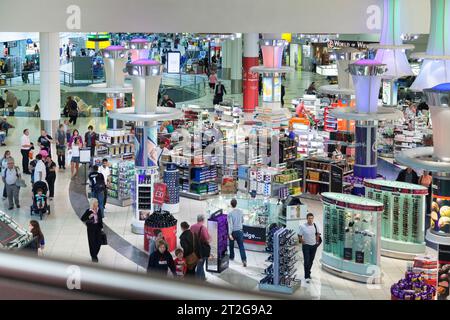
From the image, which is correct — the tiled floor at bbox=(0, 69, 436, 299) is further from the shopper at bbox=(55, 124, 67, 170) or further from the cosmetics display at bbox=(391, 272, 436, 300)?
the cosmetics display at bbox=(391, 272, 436, 300)

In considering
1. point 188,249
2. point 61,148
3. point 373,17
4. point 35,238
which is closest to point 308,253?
point 188,249

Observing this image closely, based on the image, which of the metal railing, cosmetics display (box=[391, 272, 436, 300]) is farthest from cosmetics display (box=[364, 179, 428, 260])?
the metal railing

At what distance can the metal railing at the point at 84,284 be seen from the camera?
4.09 ft

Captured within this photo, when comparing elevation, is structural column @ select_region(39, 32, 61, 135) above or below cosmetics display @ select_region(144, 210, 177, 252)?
above

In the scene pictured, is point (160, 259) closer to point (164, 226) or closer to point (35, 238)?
point (35, 238)

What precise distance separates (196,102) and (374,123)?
64.9 feet

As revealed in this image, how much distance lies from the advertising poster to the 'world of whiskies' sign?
32.6 feet

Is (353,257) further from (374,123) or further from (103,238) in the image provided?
(374,123)

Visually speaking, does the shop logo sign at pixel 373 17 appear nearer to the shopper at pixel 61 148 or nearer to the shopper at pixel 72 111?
the shopper at pixel 61 148

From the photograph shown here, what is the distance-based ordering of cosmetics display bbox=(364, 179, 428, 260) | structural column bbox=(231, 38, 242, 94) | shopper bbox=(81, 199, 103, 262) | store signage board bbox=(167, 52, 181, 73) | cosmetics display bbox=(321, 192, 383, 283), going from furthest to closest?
store signage board bbox=(167, 52, 181, 73) → structural column bbox=(231, 38, 242, 94) → cosmetics display bbox=(364, 179, 428, 260) → shopper bbox=(81, 199, 103, 262) → cosmetics display bbox=(321, 192, 383, 283)

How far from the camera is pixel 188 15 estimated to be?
17859 mm

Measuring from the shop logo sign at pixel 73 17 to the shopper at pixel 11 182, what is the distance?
437 centimetres

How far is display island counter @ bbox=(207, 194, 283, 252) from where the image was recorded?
12.4 metres
